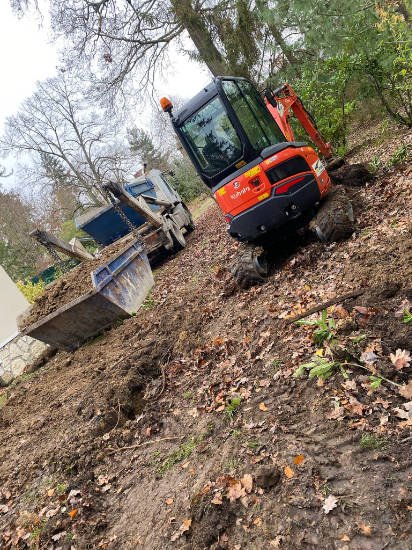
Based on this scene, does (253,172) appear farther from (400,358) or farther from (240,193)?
(400,358)

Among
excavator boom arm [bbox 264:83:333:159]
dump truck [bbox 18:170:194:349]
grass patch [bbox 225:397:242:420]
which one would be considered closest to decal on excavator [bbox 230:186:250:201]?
excavator boom arm [bbox 264:83:333:159]

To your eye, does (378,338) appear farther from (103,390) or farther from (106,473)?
(103,390)

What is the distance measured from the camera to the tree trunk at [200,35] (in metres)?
11.4

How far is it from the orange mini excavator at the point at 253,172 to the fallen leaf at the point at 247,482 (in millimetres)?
3171

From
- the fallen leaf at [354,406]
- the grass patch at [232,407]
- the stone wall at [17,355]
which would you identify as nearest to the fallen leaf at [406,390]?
the fallen leaf at [354,406]

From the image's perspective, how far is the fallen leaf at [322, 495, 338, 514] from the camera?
2146 millimetres

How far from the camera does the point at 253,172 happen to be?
5.18 meters

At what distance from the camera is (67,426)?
4461 mm

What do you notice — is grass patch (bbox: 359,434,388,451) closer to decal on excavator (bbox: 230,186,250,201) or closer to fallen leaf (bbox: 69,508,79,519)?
fallen leaf (bbox: 69,508,79,519)

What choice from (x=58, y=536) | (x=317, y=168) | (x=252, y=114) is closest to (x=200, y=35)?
(x=252, y=114)

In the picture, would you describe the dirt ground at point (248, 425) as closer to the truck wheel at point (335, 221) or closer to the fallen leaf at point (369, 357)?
the fallen leaf at point (369, 357)

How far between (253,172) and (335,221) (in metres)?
1.27

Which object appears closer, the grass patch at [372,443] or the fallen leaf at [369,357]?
the grass patch at [372,443]

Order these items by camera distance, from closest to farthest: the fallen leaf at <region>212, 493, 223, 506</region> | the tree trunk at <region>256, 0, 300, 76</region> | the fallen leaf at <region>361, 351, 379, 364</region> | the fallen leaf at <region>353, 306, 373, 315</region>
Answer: the fallen leaf at <region>212, 493, 223, 506</region> → the fallen leaf at <region>361, 351, 379, 364</region> → the fallen leaf at <region>353, 306, 373, 315</region> → the tree trunk at <region>256, 0, 300, 76</region>
